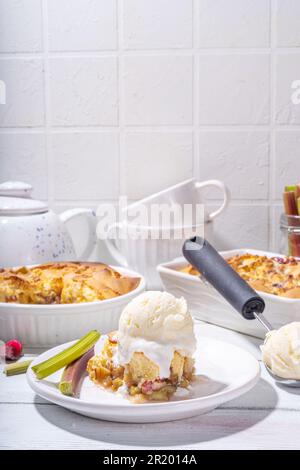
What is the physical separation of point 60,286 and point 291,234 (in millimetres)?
435

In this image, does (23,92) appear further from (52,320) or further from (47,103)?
(52,320)

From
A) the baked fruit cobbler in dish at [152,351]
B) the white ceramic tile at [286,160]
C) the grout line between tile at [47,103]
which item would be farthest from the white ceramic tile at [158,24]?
the baked fruit cobbler in dish at [152,351]

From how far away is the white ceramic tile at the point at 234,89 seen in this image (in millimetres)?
1238

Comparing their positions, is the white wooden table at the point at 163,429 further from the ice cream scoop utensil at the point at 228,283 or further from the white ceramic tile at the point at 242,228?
the white ceramic tile at the point at 242,228

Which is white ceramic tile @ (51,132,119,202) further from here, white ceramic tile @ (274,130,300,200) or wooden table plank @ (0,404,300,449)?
wooden table plank @ (0,404,300,449)

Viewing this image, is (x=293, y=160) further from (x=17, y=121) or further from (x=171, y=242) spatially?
(x=17, y=121)

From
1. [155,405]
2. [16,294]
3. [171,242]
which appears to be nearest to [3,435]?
[155,405]

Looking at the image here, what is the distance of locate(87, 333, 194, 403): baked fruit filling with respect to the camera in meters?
0.63

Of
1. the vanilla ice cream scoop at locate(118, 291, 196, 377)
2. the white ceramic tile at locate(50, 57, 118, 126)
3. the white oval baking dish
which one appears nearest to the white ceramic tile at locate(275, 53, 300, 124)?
the white ceramic tile at locate(50, 57, 118, 126)

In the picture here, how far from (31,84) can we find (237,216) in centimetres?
49

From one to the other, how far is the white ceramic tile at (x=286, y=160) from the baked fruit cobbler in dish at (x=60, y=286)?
0.49 meters

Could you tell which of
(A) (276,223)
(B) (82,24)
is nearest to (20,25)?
(B) (82,24)

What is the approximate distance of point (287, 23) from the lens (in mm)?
1220

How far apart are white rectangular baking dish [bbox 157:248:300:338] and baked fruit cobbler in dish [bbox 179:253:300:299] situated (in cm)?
3
